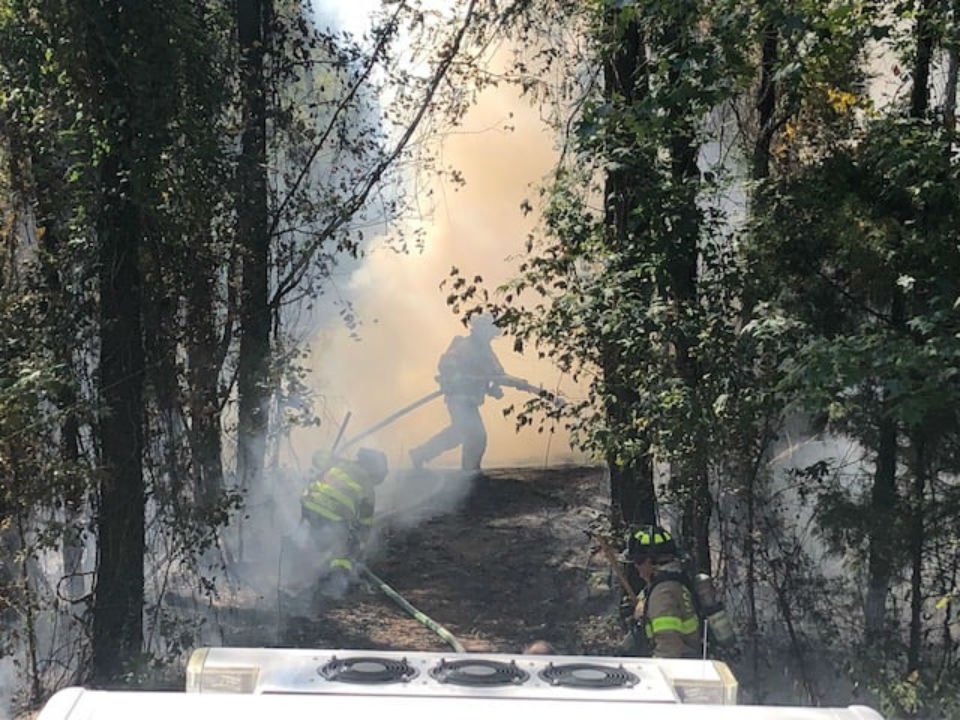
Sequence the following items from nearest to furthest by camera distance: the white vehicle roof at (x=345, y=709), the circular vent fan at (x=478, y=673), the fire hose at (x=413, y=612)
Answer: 1. the white vehicle roof at (x=345, y=709)
2. the circular vent fan at (x=478, y=673)
3. the fire hose at (x=413, y=612)

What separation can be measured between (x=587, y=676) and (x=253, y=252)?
238 inches

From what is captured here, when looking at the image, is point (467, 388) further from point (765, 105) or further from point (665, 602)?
point (665, 602)

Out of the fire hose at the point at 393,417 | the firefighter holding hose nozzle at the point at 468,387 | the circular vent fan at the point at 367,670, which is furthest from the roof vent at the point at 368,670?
the firefighter holding hose nozzle at the point at 468,387

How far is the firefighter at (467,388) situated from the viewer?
1139 centimetres

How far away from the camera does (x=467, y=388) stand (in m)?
11.5

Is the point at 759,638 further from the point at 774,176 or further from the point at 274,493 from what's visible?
the point at 274,493

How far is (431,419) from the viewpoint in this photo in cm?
1184

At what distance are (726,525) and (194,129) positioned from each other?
4.98 m

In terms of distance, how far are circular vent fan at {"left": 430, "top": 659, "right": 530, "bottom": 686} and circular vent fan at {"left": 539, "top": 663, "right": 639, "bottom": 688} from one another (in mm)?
97

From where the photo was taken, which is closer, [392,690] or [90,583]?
[392,690]

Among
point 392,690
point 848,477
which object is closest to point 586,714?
point 392,690

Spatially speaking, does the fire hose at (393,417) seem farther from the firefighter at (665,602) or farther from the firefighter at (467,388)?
the firefighter at (665,602)

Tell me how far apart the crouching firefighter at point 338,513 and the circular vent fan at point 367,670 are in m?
6.15

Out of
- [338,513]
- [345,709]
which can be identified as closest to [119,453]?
[338,513]
